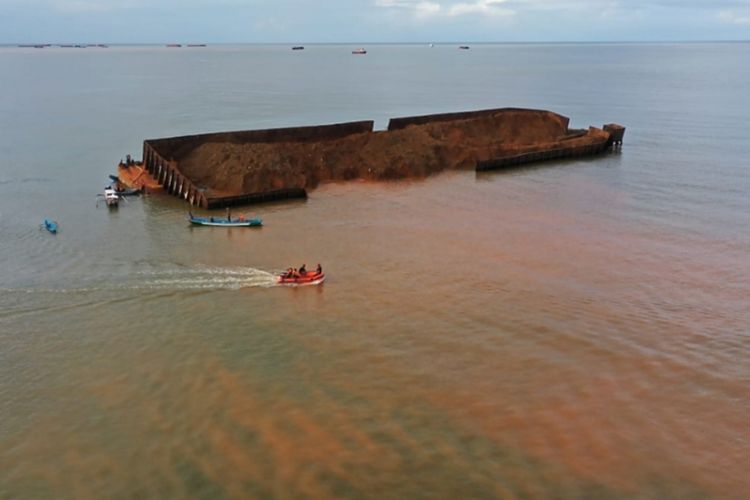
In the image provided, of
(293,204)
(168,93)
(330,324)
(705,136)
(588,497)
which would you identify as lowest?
(588,497)

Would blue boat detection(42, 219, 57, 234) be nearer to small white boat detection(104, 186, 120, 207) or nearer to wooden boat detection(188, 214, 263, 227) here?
small white boat detection(104, 186, 120, 207)

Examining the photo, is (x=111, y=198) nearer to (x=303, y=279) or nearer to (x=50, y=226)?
(x=50, y=226)

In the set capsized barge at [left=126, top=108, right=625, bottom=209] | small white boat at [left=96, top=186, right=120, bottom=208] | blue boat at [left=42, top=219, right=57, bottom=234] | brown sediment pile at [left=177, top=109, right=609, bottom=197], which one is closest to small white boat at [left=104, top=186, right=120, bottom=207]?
small white boat at [left=96, top=186, right=120, bottom=208]

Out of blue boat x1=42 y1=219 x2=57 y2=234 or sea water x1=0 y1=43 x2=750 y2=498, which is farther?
blue boat x1=42 y1=219 x2=57 y2=234

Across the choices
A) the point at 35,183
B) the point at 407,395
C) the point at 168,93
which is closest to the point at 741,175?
the point at 407,395

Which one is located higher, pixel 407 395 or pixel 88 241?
pixel 88 241

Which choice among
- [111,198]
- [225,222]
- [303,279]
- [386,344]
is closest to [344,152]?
[225,222]

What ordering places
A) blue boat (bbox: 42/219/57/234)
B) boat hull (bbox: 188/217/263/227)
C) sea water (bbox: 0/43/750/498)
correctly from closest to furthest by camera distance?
1. sea water (bbox: 0/43/750/498)
2. blue boat (bbox: 42/219/57/234)
3. boat hull (bbox: 188/217/263/227)

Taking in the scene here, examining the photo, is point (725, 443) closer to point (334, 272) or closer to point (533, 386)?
point (533, 386)
